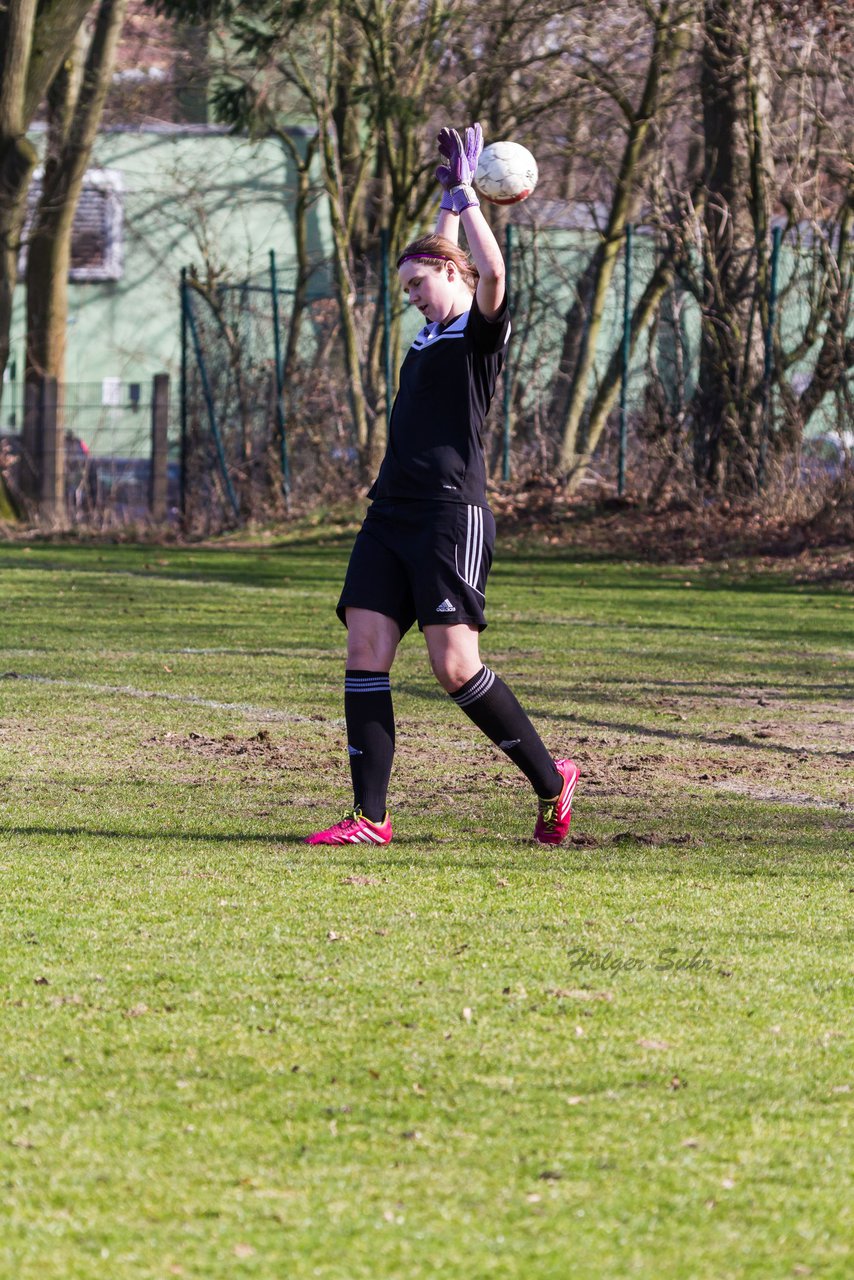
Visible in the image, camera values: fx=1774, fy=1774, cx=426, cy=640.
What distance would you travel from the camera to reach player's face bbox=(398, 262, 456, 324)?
226 inches

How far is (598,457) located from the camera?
21.5 meters

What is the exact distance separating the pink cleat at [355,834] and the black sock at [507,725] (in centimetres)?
49

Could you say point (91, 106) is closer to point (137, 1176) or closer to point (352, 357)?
point (352, 357)

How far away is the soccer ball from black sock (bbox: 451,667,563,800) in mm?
1696

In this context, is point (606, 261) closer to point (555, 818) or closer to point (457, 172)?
point (457, 172)

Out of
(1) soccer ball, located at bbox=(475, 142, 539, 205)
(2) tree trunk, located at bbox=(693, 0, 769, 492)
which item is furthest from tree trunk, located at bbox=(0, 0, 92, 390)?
(1) soccer ball, located at bbox=(475, 142, 539, 205)

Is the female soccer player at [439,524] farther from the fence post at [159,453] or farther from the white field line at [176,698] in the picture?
the fence post at [159,453]

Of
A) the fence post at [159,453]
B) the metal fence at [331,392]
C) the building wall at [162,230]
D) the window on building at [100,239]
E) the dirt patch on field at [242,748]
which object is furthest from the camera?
the window on building at [100,239]

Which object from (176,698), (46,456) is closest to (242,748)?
(176,698)

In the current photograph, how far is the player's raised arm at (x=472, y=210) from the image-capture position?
5516mm

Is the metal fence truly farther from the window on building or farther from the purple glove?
the purple glove

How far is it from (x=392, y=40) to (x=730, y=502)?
27.3 ft

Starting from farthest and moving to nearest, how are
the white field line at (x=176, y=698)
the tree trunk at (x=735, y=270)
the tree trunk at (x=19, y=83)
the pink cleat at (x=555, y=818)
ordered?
the tree trunk at (x=19, y=83)
the tree trunk at (x=735, y=270)
the white field line at (x=176, y=698)
the pink cleat at (x=555, y=818)

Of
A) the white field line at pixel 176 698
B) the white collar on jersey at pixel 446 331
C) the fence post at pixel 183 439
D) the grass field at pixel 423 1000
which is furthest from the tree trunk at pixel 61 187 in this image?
the white collar on jersey at pixel 446 331
